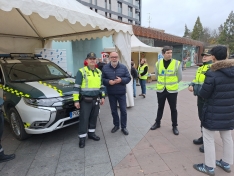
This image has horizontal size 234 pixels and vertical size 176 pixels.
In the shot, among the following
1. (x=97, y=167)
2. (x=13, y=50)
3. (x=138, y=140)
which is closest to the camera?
(x=97, y=167)

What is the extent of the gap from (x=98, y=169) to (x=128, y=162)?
1.62 ft

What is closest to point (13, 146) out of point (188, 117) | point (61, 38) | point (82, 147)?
point (82, 147)

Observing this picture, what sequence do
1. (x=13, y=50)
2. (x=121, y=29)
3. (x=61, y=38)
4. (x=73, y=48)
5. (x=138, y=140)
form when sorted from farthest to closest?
1. (x=73, y=48)
2. (x=61, y=38)
3. (x=13, y=50)
4. (x=121, y=29)
5. (x=138, y=140)

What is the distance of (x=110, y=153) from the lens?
3.07 metres

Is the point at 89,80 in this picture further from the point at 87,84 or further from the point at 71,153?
the point at 71,153

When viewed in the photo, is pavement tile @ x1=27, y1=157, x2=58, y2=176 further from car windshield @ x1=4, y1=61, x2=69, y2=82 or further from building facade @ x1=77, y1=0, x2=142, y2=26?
building facade @ x1=77, y1=0, x2=142, y2=26

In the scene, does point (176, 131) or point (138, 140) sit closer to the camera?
point (138, 140)

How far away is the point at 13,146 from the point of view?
3.39m

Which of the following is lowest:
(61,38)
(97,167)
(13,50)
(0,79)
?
(97,167)

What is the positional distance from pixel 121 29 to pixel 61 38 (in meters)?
3.52

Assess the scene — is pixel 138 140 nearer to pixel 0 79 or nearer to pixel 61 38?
pixel 0 79

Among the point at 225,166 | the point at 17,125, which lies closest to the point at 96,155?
the point at 17,125

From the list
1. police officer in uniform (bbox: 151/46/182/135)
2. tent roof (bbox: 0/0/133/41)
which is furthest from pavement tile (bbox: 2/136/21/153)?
police officer in uniform (bbox: 151/46/182/135)

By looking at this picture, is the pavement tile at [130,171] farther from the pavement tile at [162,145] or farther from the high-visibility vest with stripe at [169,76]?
the high-visibility vest with stripe at [169,76]
